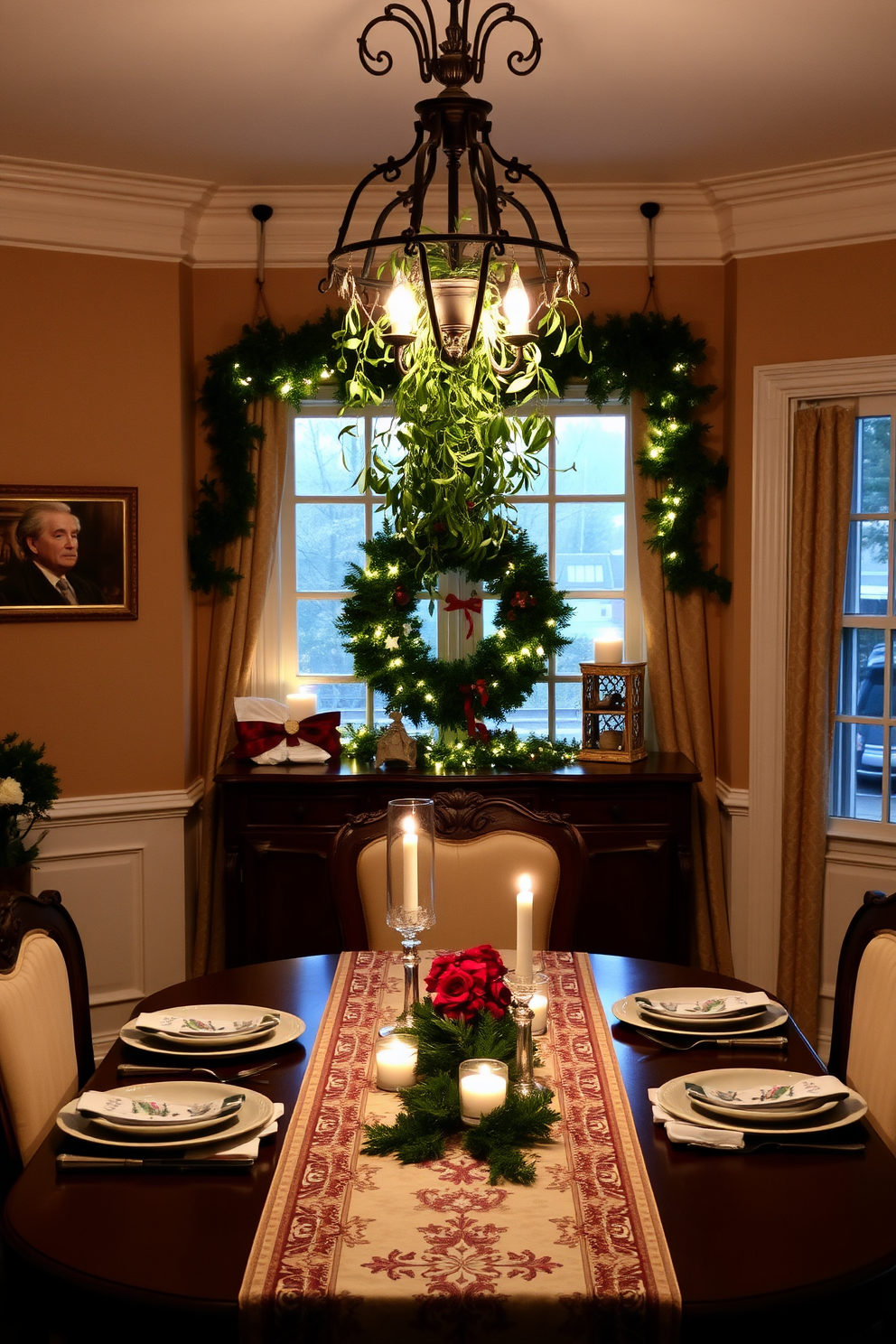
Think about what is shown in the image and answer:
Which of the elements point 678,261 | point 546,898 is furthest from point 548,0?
point 546,898

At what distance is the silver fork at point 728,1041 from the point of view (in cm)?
202

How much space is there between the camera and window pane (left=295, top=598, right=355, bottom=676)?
4.36 meters

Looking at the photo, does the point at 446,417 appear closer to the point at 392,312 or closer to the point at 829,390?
the point at 392,312

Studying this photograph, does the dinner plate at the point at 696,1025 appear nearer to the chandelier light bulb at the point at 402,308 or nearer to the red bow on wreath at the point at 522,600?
the chandelier light bulb at the point at 402,308

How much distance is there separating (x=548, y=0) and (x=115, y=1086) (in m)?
2.31

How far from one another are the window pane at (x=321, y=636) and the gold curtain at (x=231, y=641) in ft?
0.70

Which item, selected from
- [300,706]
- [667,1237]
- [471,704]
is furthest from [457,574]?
[667,1237]

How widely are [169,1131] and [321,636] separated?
2832 millimetres

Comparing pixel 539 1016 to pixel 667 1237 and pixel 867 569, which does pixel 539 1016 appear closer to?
pixel 667 1237

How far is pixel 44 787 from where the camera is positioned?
3494 millimetres

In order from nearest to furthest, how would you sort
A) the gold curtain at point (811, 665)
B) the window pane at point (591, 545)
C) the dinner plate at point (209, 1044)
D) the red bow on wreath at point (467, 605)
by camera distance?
the dinner plate at point (209, 1044) < the gold curtain at point (811, 665) < the red bow on wreath at point (467, 605) < the window pane at point (591, 545)

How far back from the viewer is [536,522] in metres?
4.30

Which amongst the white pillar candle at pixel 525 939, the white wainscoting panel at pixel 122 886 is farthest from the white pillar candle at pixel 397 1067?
the white wainscoting panel at pixel 122 886

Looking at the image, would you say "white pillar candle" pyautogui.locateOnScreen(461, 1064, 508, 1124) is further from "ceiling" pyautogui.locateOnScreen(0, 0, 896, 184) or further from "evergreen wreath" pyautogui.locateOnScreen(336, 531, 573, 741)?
"evergreen wreath" pyautogui.locateOnScreen(336, 531, 573, 741)
